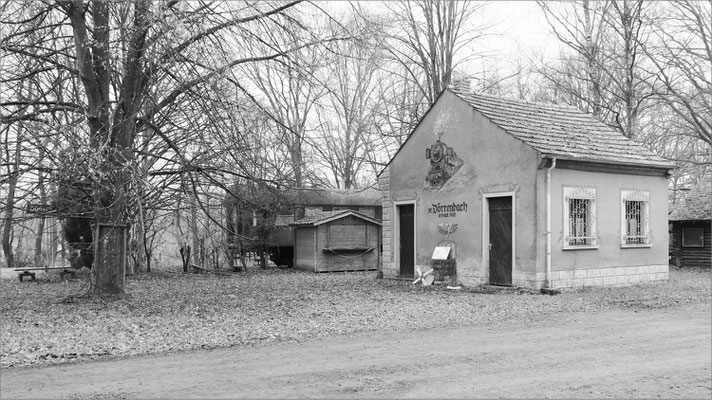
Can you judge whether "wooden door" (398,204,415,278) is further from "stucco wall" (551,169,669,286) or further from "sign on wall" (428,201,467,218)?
"stucco wall" (551,169,669,286)

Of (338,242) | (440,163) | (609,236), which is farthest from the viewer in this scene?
(338,242)

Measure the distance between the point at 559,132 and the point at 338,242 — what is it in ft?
39.3

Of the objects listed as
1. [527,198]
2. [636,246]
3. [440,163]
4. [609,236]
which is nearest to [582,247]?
[609,236]

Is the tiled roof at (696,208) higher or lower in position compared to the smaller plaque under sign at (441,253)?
higher

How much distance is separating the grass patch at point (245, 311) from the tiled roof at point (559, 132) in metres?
3.64

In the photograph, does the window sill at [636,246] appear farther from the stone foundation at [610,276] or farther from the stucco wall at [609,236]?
the stone foundation at [610,276]

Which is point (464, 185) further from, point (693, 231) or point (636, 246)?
point (693, 231)

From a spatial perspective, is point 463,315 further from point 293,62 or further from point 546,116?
point 546,116

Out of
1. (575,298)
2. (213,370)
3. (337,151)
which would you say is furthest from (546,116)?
(337,151)

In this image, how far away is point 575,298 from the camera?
15.6m

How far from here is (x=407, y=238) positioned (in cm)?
2139

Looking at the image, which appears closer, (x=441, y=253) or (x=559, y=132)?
(x=559, y=132)

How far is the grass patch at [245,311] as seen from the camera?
31.9ft

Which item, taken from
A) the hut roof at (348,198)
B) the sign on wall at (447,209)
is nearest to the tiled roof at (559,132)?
the sign on wall at (447,209)
